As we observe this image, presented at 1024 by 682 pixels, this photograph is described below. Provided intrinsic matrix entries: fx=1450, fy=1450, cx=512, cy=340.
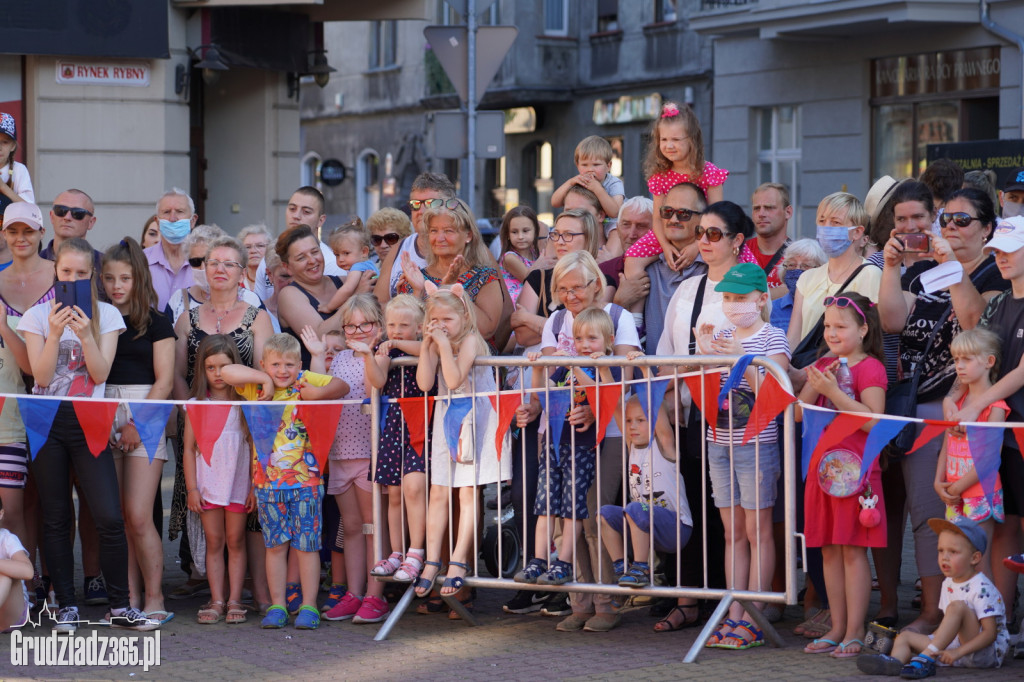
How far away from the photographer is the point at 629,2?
31016 mm

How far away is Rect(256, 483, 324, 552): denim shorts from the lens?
762 cm

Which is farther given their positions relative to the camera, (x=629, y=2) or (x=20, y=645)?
(x=629, y=2)

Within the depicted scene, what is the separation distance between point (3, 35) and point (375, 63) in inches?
981

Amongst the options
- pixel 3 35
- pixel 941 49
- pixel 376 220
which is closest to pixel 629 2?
pixel 941 49

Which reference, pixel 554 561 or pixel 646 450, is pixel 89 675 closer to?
pixel 554 561

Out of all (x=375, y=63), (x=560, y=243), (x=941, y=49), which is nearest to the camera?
(x=560, y=243)

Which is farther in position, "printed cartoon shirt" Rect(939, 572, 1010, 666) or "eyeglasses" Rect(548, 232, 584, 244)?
"eyeglasses" Rect(548, 232, 584, 244)

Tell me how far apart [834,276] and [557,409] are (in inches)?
62.7

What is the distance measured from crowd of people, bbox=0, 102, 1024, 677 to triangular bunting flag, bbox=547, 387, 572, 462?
3cm

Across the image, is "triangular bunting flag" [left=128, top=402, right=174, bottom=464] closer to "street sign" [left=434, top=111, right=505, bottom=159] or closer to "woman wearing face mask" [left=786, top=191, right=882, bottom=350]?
"woman wearing face mask" [left=786, top=191, right=882, bottom=350]

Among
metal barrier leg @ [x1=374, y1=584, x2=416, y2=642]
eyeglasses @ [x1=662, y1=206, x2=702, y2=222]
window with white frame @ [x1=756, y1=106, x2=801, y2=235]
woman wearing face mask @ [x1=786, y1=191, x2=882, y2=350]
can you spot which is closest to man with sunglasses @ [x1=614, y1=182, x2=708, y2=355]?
eyeglasses @ [x1=662, y1=206, x2=702, y2=222]

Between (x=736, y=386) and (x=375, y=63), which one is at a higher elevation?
(x=375, y=63)

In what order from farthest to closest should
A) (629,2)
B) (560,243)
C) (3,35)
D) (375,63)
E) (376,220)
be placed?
(375,63)
(629,2)
(3,35)
(376,220)
(560,243)

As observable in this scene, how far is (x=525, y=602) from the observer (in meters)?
7.98
